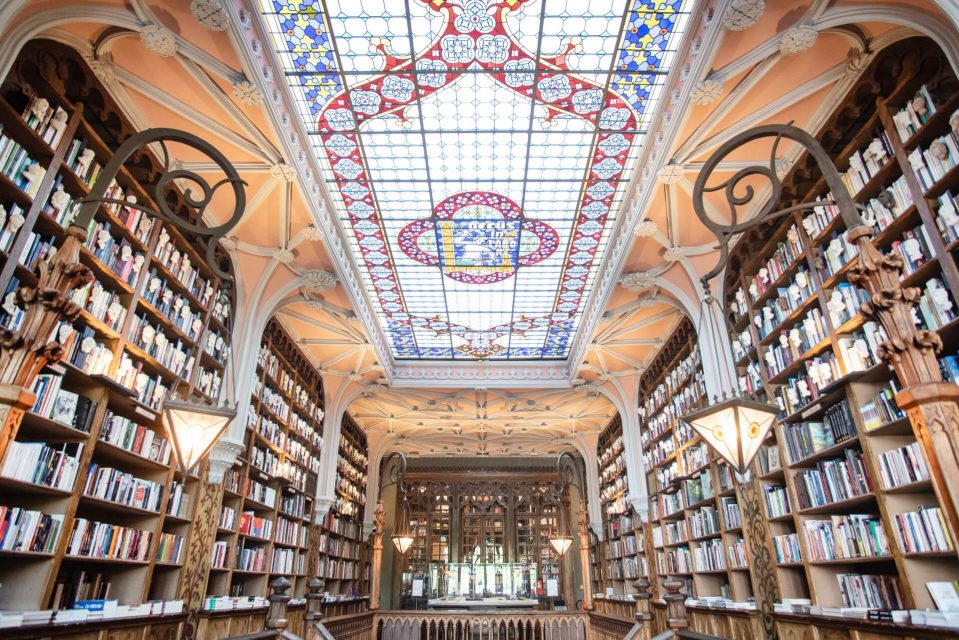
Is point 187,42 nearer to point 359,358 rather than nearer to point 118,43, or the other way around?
point 118,43

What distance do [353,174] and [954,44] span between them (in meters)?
4.81

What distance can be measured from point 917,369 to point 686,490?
240 inches

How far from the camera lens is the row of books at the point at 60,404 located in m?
3.77

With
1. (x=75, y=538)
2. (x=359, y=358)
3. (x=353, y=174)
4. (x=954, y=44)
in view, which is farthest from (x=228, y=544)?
(x=954, y=44)

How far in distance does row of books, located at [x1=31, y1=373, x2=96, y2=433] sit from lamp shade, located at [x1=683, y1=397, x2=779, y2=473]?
3.95 meters

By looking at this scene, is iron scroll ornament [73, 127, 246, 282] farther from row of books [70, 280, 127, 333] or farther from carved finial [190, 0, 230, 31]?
row of books [70, 280, 127, 333]

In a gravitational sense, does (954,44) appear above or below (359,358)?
below

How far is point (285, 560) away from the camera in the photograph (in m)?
8.34

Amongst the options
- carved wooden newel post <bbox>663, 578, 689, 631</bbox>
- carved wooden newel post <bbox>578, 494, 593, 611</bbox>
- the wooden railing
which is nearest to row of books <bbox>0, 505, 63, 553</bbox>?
carved wooden newel post <bbox>663, 578, 689, 631</bbox>

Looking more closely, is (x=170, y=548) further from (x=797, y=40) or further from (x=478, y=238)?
(x=797, y=40)

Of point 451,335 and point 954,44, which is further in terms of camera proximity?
point 451,335

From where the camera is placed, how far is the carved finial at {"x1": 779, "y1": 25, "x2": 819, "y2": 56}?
3861mm

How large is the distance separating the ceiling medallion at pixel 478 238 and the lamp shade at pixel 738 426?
3952 millimetres

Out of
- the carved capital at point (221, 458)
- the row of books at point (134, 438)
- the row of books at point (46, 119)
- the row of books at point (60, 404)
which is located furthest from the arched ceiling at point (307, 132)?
the row of books at point (60, 404)
